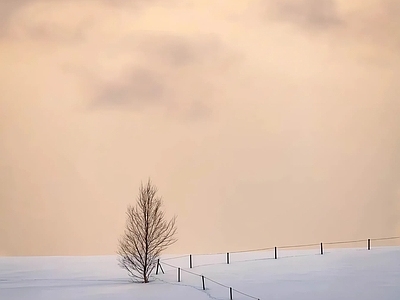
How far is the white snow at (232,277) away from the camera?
26141mm

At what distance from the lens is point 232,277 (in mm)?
30703

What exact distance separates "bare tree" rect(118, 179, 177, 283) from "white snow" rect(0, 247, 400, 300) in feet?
3.55

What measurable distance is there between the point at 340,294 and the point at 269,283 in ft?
13.2

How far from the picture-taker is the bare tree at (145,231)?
32031 mm

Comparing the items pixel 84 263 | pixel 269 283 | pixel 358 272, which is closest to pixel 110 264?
pixel 84 263

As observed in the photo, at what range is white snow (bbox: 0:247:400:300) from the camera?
26.1 meters

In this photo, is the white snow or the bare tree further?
the bare tree

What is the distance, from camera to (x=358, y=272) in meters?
30.3

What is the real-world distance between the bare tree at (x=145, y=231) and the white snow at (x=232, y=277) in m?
1.08

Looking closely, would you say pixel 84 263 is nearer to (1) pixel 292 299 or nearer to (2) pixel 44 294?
(2) pixel 44 294

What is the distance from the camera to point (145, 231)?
32375 mm

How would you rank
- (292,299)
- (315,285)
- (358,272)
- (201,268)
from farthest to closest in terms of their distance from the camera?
(201,268)
(358,272)
(315,285)
(292,299)

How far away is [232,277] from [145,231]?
531 centimetres

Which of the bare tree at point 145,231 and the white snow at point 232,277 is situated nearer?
the white snow at point 232,277
